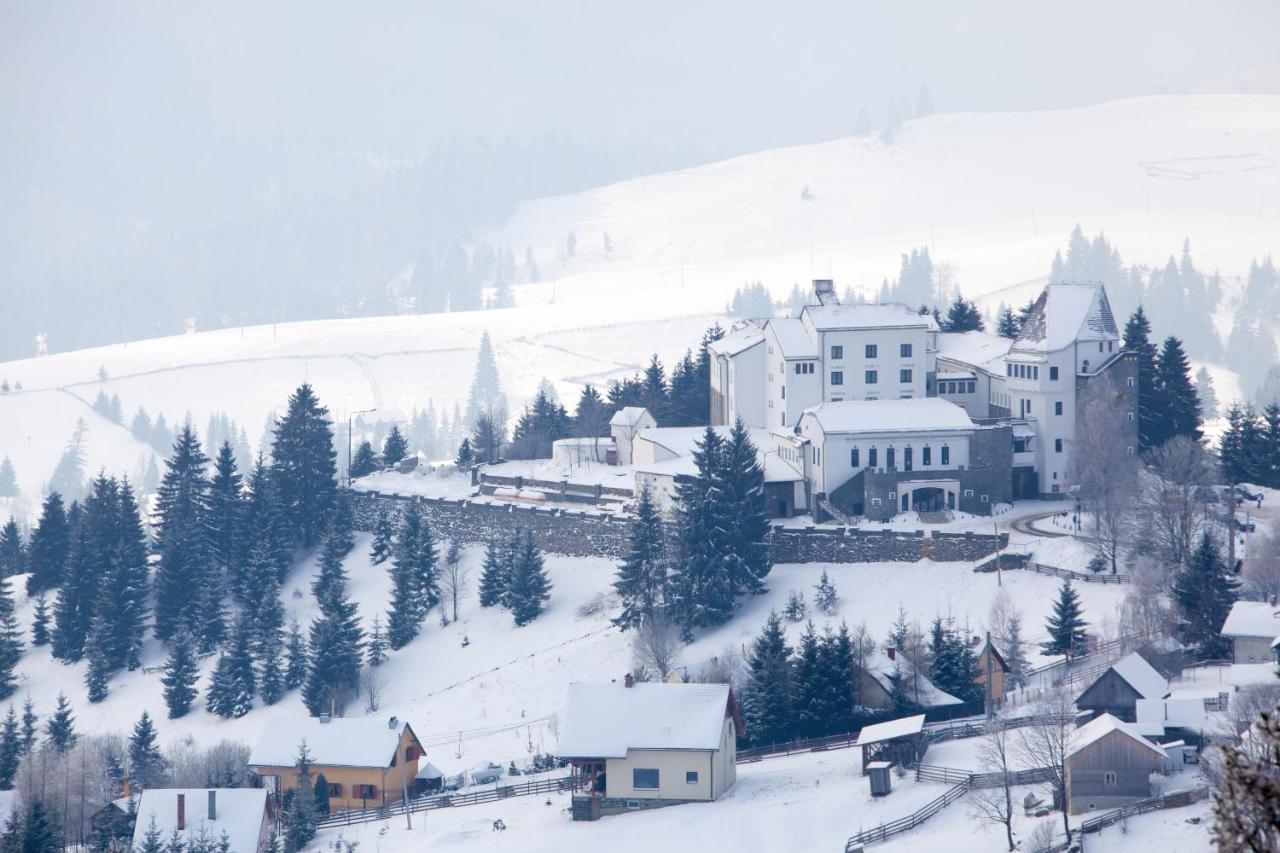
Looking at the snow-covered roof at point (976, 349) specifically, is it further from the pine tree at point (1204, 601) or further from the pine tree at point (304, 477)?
the pine tree at point (304, 477)

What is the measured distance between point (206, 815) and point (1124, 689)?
77.7 feet

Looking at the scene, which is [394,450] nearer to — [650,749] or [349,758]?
[349,758]

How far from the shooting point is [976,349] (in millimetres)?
78500

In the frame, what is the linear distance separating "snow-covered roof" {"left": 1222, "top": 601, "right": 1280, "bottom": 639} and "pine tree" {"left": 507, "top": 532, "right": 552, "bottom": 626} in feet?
85.8

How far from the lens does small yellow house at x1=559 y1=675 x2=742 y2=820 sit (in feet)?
167

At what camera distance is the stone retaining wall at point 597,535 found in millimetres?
65625

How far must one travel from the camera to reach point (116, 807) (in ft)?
178

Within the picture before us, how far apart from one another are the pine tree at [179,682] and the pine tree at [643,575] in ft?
55.0

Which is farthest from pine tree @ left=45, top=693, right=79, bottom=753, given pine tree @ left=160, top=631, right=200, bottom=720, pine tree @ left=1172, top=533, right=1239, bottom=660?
→ pine tree @ left=1172, top=533, right=1239, bottom=660

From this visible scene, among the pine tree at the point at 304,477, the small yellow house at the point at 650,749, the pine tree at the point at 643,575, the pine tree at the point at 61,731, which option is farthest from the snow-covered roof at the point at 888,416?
the pine tree at the point at 61,731

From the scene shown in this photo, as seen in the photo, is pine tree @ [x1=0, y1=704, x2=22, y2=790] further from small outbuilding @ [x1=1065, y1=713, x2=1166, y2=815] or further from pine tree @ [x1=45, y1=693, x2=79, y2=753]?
small outbuilding @ [x1=1065, y1=713, x2=1166, y2=815]

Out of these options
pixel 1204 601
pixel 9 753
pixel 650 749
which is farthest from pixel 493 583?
pixel 1204 601

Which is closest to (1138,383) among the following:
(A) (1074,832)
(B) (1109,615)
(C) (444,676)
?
(B) (1109,615)

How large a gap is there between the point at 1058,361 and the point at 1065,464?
3.77m
